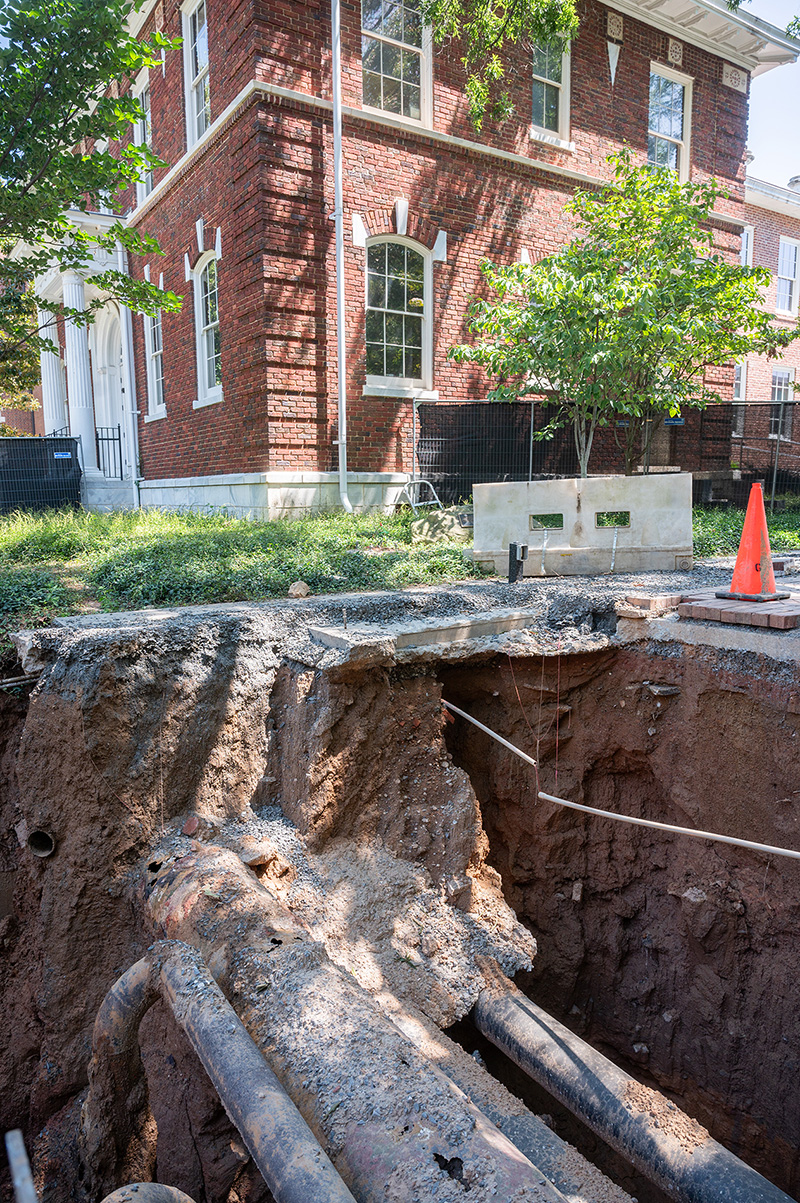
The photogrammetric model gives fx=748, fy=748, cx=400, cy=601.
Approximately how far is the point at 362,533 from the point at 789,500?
26.6ft

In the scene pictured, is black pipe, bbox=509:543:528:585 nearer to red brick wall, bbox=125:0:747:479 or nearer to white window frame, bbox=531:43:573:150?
red brick wall, bbox=125:0:747:479

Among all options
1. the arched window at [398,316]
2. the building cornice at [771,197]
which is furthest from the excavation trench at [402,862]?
the building cornice at [771,197]

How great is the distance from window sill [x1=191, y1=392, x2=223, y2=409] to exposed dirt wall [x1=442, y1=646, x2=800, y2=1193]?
24.9 feet

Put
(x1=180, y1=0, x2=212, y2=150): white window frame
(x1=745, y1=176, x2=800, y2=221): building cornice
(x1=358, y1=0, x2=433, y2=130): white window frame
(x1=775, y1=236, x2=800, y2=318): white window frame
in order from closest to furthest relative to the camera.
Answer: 1. (x1=358, y1=0, x2=433, y2=130): white window frame
2. (x1=180, y1=0, x2=212, y2=150): white window frame
3. (x1=745, y1=176, x2=800, y2=221): building cornice
4. (x1=775, y1=236, x2=800, y2=318): white window frame

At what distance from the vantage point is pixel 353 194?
10203mm

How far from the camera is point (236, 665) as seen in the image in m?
4.70

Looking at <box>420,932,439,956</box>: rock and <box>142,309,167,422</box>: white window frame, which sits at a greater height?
<box>142,309,167,422</box>: white window frame

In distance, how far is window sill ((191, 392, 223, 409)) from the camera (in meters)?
11.2

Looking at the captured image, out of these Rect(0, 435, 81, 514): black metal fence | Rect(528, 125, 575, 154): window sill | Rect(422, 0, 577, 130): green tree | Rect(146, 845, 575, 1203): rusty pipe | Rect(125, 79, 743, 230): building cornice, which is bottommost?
Rect(146, 845, 575, 1203): rusty pipe

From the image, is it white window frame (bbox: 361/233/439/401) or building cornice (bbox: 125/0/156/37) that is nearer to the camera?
white window frame (bbox: 361/233/439/401)

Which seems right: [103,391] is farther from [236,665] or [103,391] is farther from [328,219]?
[236,665]

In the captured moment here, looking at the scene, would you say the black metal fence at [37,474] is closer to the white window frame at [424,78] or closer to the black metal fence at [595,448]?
the black metal fence at [595,448]

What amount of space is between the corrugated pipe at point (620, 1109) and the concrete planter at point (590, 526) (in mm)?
4102

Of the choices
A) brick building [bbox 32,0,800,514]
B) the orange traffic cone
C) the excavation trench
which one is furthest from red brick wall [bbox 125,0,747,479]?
the orange traffic cone
